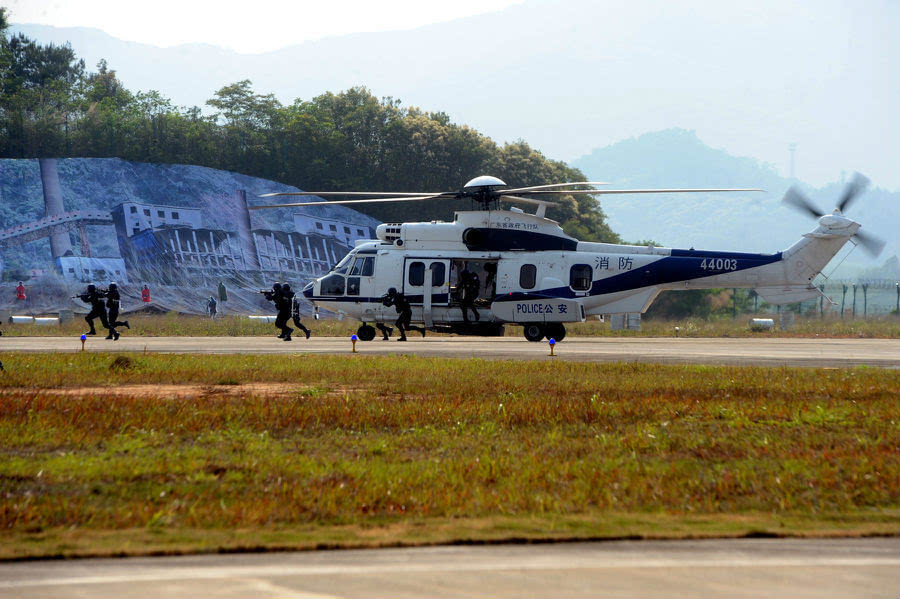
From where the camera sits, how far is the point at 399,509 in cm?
862

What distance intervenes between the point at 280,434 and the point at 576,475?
4.45 meters

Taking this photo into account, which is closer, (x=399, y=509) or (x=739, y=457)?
(x=399, y=509)

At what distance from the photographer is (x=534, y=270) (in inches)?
1271

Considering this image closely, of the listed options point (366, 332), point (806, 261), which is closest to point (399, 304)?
point (366, 332)

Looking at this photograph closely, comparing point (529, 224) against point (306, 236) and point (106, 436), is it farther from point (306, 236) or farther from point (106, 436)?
point (306, 236)

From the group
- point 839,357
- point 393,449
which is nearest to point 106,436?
point 393,449

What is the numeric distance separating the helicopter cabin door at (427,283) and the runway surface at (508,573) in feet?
82.7

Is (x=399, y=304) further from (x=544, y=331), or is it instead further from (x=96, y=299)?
(x=96, y=299)

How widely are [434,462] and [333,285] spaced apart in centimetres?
2367

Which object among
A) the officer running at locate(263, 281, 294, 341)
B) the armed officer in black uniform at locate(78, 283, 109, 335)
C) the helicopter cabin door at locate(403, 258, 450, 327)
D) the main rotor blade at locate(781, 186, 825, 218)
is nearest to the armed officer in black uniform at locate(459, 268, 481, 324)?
the helicopter cabin door at locate(403, 258, 450, 327)

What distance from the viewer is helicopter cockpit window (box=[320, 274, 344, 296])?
33688mm

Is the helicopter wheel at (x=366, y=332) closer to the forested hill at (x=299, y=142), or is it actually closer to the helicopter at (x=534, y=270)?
the helicopter at (x=534, y=270)

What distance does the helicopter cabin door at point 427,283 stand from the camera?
107ft

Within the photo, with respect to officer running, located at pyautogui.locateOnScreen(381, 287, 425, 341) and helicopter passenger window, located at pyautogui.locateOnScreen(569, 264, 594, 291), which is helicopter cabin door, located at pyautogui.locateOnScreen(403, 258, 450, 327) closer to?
officer running, located at pyautogui.locateOnScreen(381, 287, 425, 341)
